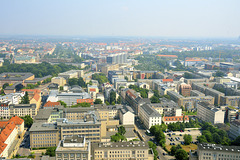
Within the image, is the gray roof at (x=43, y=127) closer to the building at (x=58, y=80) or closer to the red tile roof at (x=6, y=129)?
the red tile roof at (x=6, y=129)

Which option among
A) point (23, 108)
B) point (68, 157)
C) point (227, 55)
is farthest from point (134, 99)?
→ point (227, 55)

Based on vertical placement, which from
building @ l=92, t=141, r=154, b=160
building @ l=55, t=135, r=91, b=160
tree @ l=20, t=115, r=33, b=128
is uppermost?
building @ l=55, t=135, r=91, b=160

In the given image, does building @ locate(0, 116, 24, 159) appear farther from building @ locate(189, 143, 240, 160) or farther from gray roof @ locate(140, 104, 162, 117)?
building @ locate(189, 143, 240, 160)

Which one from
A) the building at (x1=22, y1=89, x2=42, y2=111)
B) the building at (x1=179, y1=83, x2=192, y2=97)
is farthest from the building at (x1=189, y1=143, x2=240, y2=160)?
the building at (x1=179, y1=83, x2=192, y2=97)

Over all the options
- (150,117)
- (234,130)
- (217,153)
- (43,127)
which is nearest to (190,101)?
(234,130)

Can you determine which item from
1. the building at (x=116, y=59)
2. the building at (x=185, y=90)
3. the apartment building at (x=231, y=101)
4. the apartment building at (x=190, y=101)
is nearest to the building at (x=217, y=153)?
the apartment building at (x=190, y=101)

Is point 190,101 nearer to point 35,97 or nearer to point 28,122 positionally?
point 35,97

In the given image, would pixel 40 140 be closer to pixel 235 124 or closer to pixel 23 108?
pixel 23 108
